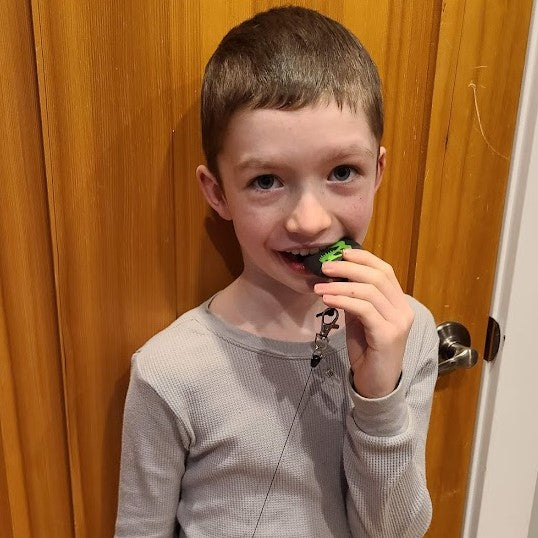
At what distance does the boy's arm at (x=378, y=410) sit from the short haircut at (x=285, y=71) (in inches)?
6.6

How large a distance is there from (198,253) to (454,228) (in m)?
0.36

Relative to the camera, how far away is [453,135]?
2.93 feet

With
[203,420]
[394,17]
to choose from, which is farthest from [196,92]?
[203,420]

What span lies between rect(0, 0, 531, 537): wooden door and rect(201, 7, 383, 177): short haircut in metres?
0.06

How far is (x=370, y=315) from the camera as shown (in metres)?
0.68

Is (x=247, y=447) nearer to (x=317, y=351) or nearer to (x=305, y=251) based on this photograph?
(x=317, y=351)

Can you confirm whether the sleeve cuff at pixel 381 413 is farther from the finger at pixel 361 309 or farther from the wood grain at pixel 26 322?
the wood grain at pixel 26 322

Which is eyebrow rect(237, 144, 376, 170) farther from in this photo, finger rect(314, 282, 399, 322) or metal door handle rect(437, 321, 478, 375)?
metal door handle rect(437, 321, 478, 375)

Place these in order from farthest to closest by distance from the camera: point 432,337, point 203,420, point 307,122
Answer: point 432,337, point 203,420, point 307,122

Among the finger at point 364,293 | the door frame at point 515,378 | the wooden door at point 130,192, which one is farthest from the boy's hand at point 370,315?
the door frame at point 515,378

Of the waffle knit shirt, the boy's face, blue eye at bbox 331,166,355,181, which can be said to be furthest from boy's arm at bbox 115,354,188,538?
blue eye at bbox 331,166,355,181

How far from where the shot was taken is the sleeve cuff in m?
0.71

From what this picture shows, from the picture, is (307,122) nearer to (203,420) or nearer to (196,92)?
(196,92)

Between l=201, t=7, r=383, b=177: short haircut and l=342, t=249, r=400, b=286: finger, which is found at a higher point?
l=201, t=7, r=383, b=177: short haircut
